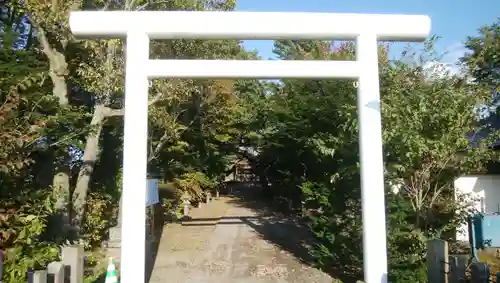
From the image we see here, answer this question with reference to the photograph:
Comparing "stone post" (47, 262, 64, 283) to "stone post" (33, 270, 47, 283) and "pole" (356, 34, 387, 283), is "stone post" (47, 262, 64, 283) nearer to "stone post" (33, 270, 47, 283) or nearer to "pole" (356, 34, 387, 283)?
"stone post" (33, 270, 47, 283)

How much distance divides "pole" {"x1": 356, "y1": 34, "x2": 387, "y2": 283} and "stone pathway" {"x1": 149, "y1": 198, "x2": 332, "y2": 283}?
373 centimetres

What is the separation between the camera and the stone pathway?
8883 mm

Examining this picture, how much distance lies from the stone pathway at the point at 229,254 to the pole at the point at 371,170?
373 centimetres

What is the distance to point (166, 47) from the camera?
34.3 ft

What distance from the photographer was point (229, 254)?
436 inches

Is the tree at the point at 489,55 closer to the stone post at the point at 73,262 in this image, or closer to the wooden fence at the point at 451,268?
the wooden fence at the point at 451,268

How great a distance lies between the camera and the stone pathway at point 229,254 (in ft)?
29.1

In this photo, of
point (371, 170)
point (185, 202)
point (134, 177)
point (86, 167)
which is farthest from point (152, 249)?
point (371, 170)

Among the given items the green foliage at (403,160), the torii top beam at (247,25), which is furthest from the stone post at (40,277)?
the green foliage at (403,160)

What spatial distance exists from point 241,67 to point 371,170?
6.05 ft

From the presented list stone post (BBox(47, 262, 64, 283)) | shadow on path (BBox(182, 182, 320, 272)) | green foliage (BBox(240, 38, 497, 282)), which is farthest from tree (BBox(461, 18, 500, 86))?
stone post (BBox(47, 262, 64, 283))

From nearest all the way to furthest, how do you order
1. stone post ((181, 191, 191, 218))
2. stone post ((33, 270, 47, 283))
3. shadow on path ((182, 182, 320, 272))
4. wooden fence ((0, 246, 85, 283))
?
stone post ((33, 270, 47, 283)) < wooden fence ((0, 246, 85, 283)) < shadow on path ((182, 182, 320, 272)) < stone post ((181, 191, 191, 218))

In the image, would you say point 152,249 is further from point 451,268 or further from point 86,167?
point 451,268

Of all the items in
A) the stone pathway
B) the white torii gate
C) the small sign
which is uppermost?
the white torii gate
